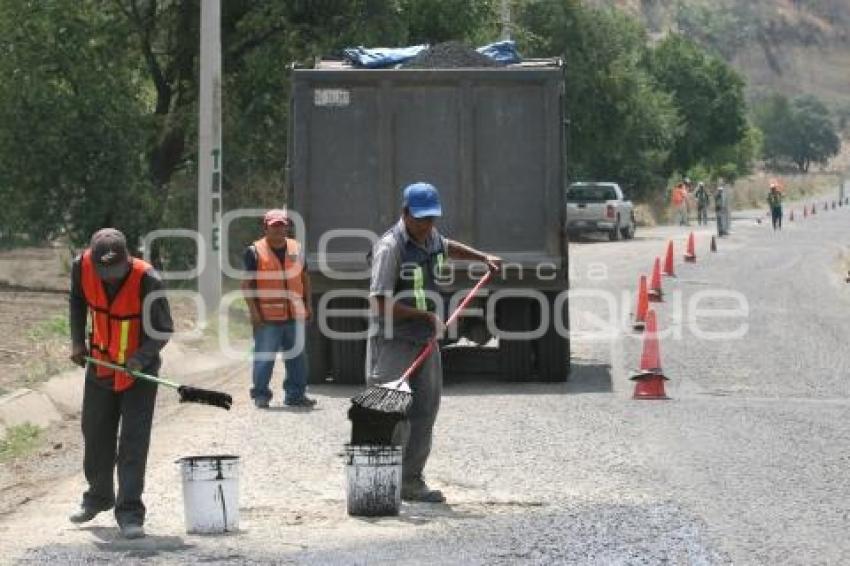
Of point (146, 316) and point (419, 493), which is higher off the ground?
point (146, 316)

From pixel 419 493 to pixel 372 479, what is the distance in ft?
2.20

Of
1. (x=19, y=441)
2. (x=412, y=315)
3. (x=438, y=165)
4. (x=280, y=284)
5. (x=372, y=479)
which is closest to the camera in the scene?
(x=372, y=479)

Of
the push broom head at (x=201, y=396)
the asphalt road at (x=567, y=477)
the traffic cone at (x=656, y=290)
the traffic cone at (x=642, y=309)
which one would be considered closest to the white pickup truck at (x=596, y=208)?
the traffic cone at (x=656, y=290)

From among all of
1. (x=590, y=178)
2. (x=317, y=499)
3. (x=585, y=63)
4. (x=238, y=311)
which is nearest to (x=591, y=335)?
(x=238, y=311)

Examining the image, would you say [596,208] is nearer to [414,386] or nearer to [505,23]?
[505,23]

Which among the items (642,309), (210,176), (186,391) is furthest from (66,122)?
(186,391)

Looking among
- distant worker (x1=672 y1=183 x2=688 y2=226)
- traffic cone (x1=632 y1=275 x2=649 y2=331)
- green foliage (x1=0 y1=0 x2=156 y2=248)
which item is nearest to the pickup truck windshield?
distant worker (x1=672 y1=183 x2=688 y2=226)

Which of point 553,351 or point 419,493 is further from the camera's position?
point 553,351

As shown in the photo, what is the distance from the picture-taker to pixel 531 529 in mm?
9383

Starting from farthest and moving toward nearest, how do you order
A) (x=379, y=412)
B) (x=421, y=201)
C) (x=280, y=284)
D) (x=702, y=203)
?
(x=702, y=203)
(x=280, y=284)
(x=421, y=201)
(x=379, y=412)

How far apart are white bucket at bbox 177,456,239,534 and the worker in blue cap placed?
1.26m

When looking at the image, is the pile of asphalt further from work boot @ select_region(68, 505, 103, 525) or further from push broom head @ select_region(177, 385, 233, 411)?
work boot @ select_region(68, 505, 103, 525)

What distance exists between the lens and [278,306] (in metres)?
15.4

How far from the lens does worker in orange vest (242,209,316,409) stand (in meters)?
15.2
